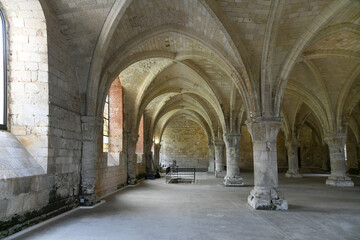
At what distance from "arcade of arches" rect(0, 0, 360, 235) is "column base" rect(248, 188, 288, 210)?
2cm

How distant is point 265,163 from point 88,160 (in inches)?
163

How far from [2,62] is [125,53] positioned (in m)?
3.06

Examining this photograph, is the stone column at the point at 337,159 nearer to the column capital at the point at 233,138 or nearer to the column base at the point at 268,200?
the column capital at the point at 233,138

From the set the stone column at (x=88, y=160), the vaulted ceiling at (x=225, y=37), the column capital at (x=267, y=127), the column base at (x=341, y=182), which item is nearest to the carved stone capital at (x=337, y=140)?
the column base at (x=341, y=182)

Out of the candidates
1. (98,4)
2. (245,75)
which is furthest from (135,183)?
(98,4)

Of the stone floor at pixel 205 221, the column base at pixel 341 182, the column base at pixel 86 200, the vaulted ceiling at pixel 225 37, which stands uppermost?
the vaulted ceiling at pixel 225 37

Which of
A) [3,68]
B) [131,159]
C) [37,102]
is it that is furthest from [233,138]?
[3,68]

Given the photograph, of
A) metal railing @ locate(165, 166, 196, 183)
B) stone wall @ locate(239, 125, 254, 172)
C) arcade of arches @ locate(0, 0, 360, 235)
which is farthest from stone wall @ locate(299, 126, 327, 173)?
arcade of arches @ locate(0, 0, 360, 235)

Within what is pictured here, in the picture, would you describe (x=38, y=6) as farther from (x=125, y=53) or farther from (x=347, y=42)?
(x=347, y=42)

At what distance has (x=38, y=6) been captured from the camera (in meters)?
5.08

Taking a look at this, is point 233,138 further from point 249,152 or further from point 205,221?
point 249,152

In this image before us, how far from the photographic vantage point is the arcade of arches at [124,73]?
5043 mm

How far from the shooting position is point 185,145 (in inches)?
991

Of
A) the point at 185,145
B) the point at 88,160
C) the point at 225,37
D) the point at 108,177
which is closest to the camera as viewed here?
the point at 88,160
